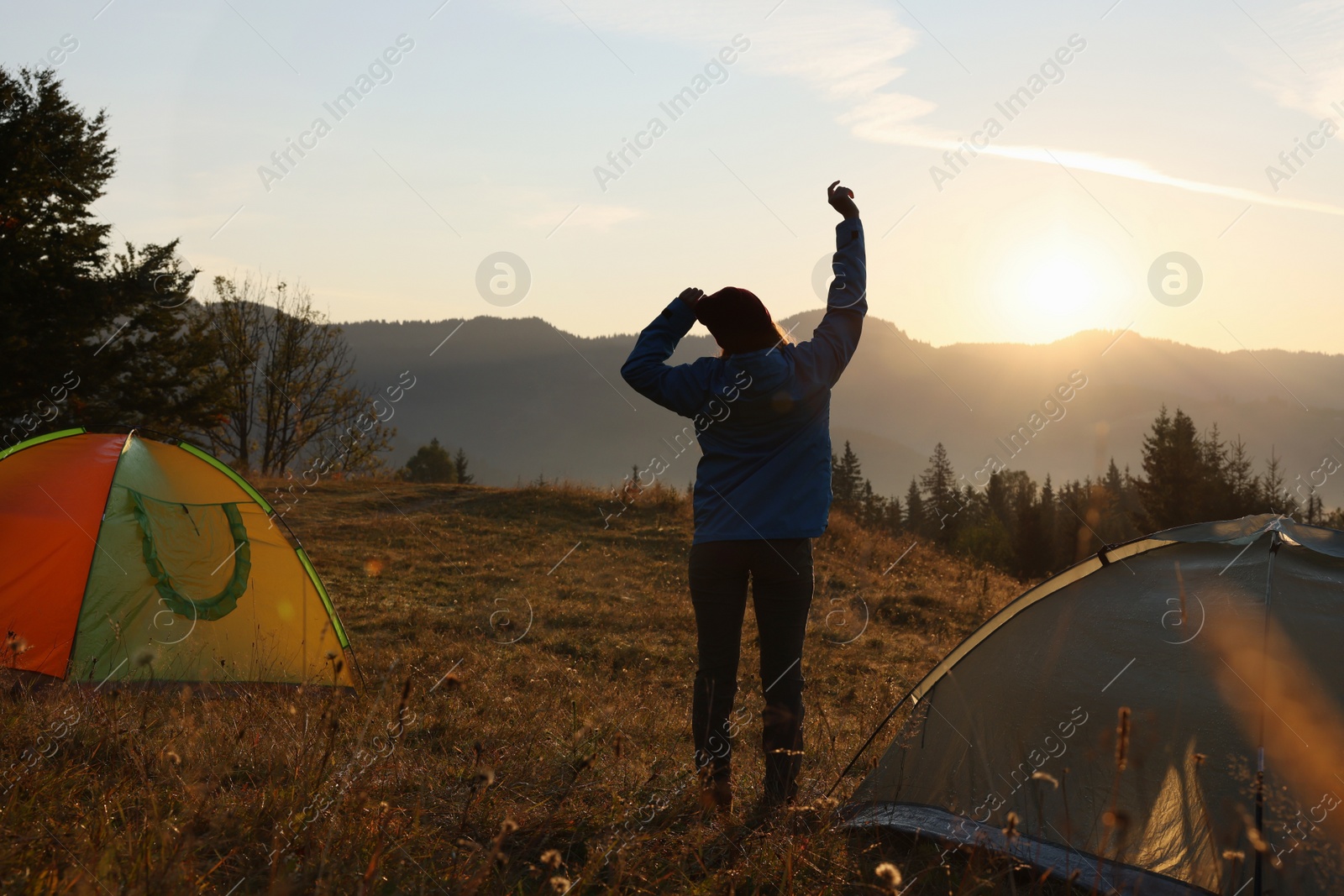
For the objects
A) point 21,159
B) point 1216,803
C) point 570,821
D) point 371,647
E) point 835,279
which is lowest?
point 371,647

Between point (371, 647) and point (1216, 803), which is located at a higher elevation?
point (1216, 803)

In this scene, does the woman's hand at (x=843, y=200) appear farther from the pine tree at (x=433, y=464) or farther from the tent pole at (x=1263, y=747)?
the pine tree at (x=433, y=464)

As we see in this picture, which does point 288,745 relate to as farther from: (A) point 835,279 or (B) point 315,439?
(B) point 315,439

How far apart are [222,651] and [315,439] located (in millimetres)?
36235

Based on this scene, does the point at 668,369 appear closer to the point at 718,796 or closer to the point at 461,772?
the point at 718,796

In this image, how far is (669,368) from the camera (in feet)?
13.9

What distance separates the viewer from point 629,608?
11656 mm

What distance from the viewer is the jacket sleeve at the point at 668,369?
4.09 meters

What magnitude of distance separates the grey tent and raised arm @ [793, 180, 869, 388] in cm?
159

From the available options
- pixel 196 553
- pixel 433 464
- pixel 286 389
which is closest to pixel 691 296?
pixel 196 553

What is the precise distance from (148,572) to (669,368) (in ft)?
15.1

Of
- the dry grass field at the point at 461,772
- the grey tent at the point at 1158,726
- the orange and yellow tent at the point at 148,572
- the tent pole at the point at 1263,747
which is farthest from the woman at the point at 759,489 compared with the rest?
the orange and yellow tent at the point at 148,572

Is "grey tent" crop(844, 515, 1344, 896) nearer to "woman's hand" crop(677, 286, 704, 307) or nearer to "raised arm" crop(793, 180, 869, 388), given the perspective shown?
"raised arm" crop(793, 180, 869, 388)

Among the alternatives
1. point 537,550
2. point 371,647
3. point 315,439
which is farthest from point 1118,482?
point 371,647
